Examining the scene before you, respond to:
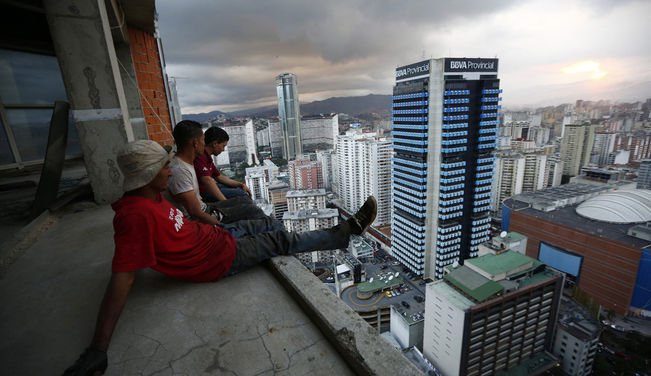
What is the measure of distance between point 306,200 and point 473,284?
17.2m

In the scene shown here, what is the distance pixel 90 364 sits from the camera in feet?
3.71

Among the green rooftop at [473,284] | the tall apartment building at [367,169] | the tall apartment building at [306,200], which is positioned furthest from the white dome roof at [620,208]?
the tall apartment building at [306,200]

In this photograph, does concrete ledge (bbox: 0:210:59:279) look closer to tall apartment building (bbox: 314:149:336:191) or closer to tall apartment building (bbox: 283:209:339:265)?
tall apartment building (bbox: 283:209:339:265)

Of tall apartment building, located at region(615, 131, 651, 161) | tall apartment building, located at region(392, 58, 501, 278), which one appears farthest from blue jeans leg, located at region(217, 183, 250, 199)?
tall apartment building, located at region(615, 131, 651, 161)

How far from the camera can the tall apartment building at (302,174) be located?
33.3 metres

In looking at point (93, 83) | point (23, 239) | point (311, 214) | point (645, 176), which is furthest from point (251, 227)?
point (645, 176)

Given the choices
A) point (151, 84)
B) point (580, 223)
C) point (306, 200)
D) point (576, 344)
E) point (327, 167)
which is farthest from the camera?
point (327, 167)

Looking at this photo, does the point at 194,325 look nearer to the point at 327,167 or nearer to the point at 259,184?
the point at 259,184

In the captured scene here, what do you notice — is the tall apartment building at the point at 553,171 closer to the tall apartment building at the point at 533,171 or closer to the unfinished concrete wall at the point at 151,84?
the tall apartment building at the point at 533,171

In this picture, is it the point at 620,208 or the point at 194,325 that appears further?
the point at 620,208

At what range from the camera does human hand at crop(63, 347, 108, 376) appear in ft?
3.59

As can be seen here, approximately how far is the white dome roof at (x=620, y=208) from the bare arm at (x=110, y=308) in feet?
81.3

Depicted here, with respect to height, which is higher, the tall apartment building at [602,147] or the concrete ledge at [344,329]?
the concrete ledge at [344,329]

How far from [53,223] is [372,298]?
15376mm
